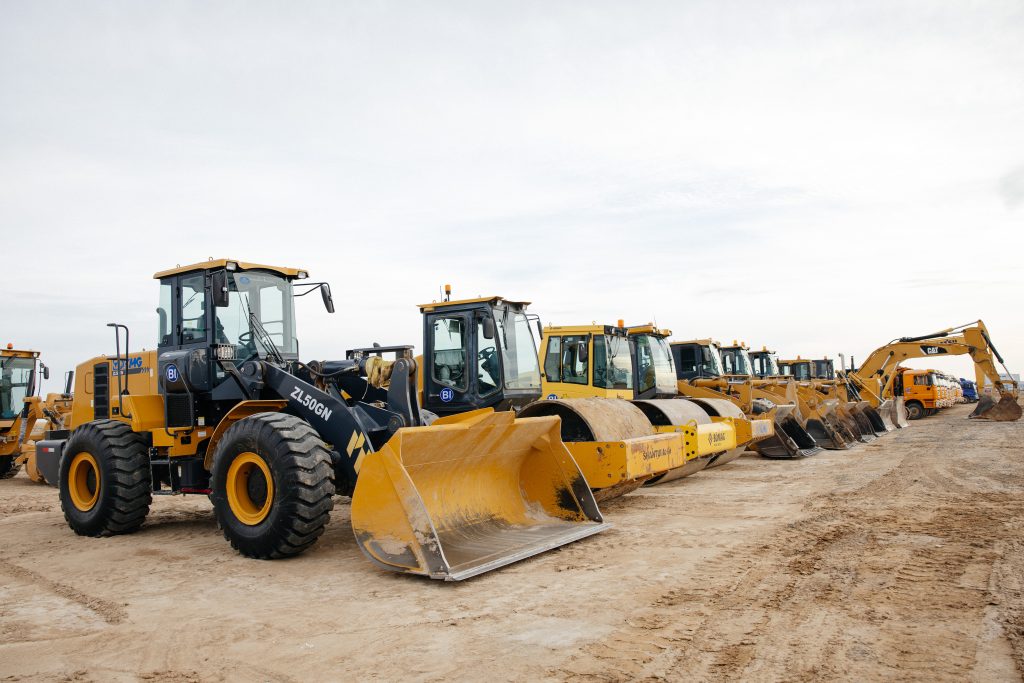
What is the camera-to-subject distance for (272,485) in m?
5.94

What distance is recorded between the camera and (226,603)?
4.93 m

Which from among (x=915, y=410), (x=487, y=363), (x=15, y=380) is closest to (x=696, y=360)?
(x=487, y=363)

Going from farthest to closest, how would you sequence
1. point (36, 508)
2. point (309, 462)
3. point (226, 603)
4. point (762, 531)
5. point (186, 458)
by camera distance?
point (36, 508), point (186, 458), point (762, 531), point (309, 462), point (226, 603)

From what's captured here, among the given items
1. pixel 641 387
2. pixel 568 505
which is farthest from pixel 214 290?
pixel 641 387

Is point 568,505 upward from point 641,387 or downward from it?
downward

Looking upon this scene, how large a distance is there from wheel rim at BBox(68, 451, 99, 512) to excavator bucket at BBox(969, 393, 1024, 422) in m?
24.6

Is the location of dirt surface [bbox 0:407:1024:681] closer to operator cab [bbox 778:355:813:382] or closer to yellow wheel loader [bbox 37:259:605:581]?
yellow wheel loader [bbox 37:259:605:581]

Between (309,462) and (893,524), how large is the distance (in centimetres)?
502

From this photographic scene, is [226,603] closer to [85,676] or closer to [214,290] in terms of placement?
[85,676]

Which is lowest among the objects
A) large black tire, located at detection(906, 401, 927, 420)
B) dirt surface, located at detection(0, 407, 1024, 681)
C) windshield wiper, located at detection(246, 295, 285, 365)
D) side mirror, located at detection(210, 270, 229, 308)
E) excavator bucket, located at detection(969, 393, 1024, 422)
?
large black tire, located at detection(906, 401, 927, 420)

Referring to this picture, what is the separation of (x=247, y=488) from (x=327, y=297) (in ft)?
7.68

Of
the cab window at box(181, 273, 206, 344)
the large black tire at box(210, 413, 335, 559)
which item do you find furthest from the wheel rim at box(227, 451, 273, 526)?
the cab window at box(181, 273, 206, 344)

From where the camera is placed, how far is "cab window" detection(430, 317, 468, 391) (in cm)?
946

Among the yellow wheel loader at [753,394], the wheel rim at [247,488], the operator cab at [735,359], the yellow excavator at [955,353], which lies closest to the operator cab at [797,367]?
the yellow excavator at [955,353]
